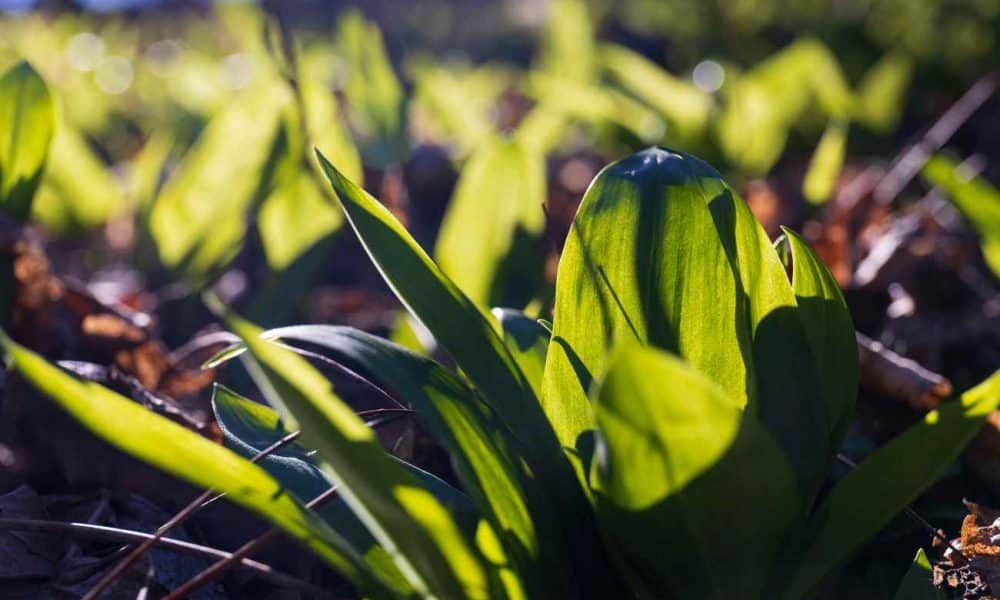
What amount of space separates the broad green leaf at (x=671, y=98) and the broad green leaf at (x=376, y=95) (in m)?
0.58

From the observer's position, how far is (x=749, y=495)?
2.18ft

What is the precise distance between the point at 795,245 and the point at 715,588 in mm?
257

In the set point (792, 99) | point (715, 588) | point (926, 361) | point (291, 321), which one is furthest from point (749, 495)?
point (792, 99)

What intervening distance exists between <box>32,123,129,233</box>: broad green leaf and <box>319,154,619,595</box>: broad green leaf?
156 centimetres

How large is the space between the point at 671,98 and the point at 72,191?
4.36 feet

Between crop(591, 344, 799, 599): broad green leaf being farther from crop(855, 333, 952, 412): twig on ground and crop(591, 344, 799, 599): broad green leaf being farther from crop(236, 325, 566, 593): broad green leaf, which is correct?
crop(855, 333, 952, 412): twig on ground

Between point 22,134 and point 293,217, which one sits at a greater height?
point 22,134

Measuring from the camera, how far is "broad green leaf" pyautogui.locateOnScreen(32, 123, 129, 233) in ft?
7.12

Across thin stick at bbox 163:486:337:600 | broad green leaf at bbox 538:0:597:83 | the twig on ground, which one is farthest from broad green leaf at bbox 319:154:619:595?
broad green leaf at bbox 538:0:597:83

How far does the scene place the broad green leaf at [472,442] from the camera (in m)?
0.72

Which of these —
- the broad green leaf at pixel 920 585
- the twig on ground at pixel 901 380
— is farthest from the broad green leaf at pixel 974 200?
the broad green leaf at pixel 920 585

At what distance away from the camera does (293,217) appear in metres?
1.71

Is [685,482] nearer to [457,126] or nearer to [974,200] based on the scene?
[974,200]

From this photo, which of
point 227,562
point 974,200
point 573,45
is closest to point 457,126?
point 573,45
